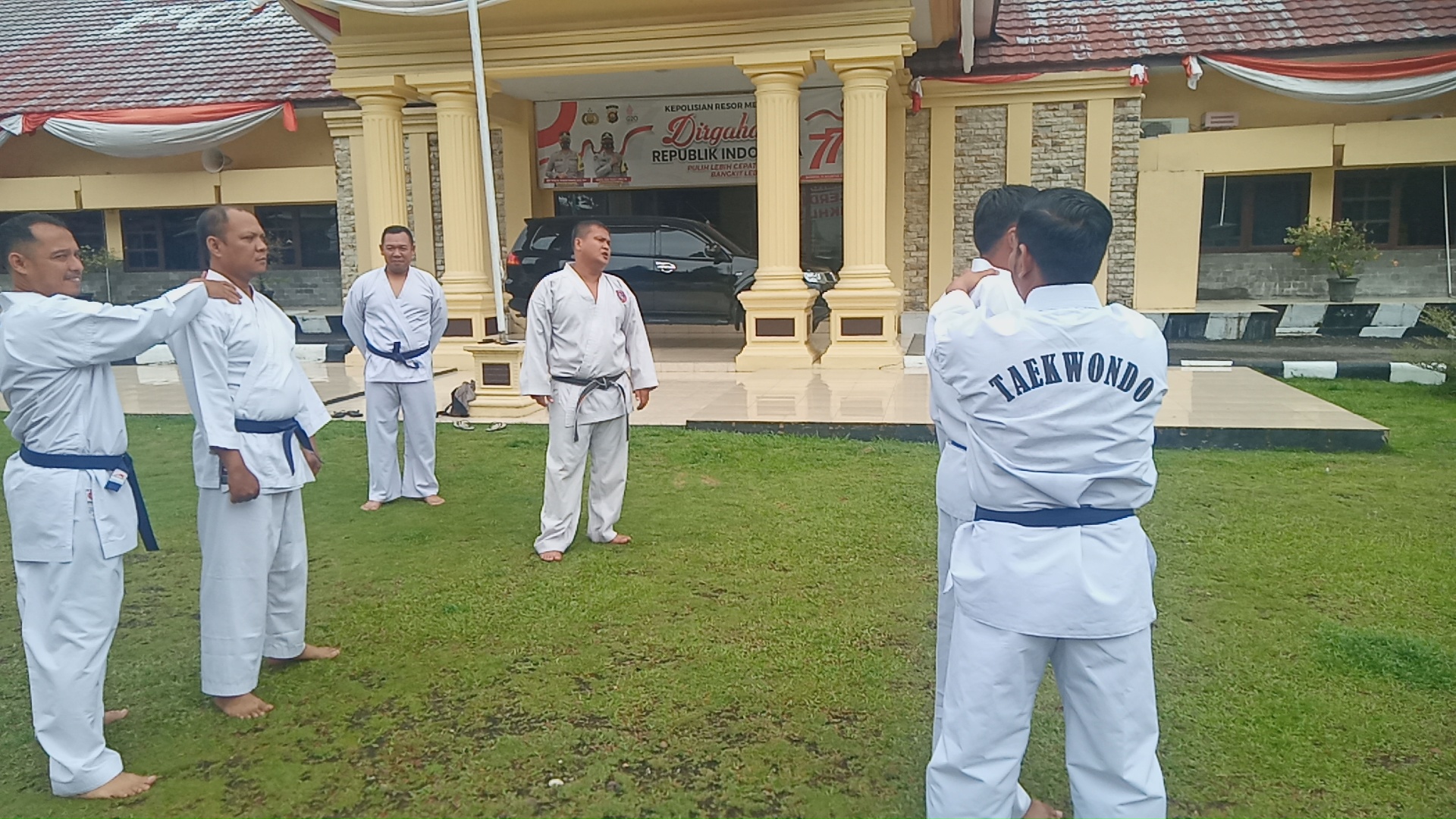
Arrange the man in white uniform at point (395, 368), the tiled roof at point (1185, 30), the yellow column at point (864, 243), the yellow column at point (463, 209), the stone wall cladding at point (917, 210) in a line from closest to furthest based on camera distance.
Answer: the man in white uniform at point (395, 368)
the yellow column at point (864, 243)
the yellow column at point (463, 209)
the tiled roof at point (1185, 30)
the stone wall cladding at point (917, 210)

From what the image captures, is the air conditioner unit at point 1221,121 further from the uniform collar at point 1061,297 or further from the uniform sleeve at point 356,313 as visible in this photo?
the uniform collar at point 1061,297

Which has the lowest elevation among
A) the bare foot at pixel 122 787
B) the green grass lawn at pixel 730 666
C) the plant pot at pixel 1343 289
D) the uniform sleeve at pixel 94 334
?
the green grass lawn at pixel 730 666

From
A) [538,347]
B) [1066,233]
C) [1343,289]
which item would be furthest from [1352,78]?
[1066,233]

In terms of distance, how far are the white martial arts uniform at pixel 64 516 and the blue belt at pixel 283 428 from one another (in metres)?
0.45

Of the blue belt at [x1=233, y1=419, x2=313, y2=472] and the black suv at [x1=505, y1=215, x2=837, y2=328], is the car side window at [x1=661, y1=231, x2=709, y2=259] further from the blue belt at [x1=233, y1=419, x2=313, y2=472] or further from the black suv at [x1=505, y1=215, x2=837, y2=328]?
the blue belt at [x1=233, y1=419, x2=313, y2=472]

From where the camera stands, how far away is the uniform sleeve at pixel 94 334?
9.53ft

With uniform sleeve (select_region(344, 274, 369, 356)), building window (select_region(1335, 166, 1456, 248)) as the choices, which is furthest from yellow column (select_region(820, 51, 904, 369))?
building window (select_region(1335, 166, 1456, 248))

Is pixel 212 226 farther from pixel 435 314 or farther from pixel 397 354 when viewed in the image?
pixel 435 314

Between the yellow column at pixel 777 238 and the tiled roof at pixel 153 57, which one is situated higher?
the tiled roof at pixel 153 57

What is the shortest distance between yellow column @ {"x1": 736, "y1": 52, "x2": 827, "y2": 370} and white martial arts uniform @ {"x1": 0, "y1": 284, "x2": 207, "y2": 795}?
8.70 meters

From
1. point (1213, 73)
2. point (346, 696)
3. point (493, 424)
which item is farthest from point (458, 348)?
A: point (1213, 73)

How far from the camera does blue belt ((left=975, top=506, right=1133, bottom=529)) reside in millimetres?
2239

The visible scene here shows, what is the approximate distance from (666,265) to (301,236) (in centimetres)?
793

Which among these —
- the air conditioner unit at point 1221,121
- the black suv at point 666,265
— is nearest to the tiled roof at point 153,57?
the black suv at point 666,265
